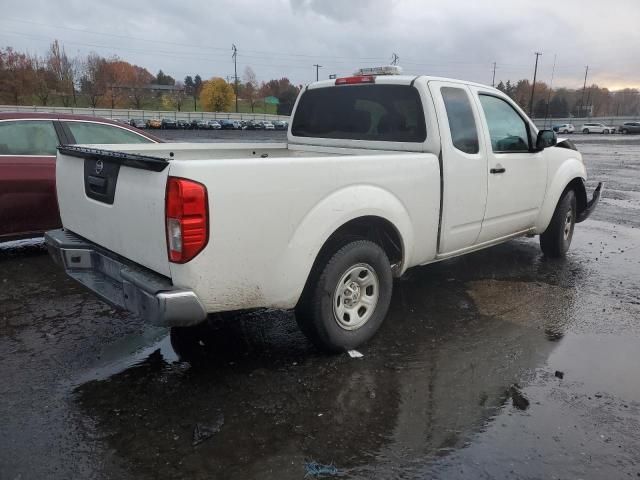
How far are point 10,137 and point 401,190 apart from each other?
454 cm

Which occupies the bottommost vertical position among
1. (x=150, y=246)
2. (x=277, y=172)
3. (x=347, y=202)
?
Result: (x=150, y=246)

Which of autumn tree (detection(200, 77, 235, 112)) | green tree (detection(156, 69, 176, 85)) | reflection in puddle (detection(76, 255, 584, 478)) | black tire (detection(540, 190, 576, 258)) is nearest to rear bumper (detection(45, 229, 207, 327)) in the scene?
reflection in puddle (detection(76, 255, 584, 478))

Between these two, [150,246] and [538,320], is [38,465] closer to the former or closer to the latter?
[150,246]

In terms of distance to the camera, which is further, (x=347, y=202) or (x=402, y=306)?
(x=402, y=306)

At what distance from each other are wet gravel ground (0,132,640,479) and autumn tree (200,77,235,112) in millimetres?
99213

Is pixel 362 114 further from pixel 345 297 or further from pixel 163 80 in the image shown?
pixel 163 80

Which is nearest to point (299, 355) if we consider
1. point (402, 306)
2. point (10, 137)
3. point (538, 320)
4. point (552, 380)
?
point (402, 306)

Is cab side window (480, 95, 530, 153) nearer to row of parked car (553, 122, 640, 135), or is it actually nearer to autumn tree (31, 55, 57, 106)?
row of parked car (553, 122, 640, 135)

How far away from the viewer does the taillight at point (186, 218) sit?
277cm

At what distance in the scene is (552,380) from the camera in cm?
353

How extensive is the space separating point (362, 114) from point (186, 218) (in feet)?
8.36

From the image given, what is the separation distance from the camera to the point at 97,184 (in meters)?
3.47

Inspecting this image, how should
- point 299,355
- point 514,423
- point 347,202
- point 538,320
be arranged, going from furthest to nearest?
1. point 538,320
2. point 299,355
3. point 347,202
4. point 514,423

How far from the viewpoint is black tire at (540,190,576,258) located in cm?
622
